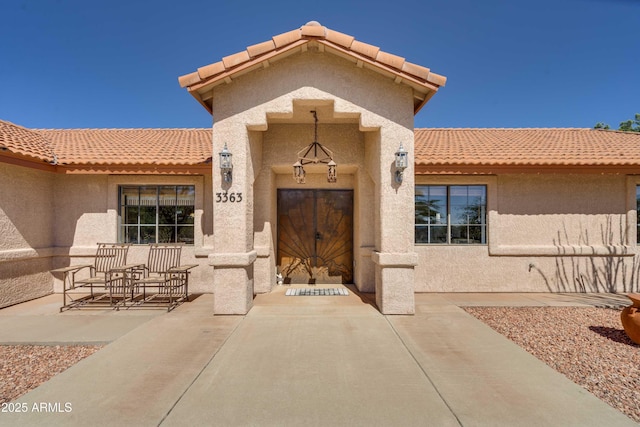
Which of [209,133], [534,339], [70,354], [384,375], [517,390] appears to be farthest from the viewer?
[209,133]

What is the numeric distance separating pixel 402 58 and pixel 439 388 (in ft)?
18.5

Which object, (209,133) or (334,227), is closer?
(334,227)

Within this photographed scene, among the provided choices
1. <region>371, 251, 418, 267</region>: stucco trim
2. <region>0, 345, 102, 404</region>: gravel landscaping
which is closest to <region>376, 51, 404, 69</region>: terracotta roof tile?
<region>371, 251, 418, 267</region>: stucco trim

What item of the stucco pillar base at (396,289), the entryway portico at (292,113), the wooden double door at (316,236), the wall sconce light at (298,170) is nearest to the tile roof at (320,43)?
the entryway portico at (292,113)

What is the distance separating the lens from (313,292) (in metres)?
7.88

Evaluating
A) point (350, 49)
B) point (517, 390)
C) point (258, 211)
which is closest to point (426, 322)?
point (517, 390)

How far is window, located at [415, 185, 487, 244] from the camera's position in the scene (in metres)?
8.34

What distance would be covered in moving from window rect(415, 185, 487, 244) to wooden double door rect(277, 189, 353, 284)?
6.97 feet

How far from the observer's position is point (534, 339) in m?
5.03

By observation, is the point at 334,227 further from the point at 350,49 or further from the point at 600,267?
the point at 600,267

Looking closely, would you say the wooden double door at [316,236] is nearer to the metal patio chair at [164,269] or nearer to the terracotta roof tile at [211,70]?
the metal patio chair at [164,269]

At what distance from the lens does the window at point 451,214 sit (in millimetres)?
8344

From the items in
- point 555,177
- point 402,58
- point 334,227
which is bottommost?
point 334,227

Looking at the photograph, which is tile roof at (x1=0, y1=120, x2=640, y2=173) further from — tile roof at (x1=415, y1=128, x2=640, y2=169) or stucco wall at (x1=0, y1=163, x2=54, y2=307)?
stucco wall at (x1=0, y1=163, x2=54, y2=307)
